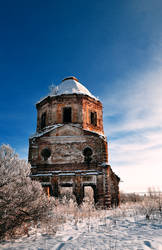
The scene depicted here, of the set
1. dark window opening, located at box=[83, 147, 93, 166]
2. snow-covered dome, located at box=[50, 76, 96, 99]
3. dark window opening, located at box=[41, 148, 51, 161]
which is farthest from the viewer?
snow-covered dome, located at box=[50, 76, 96, 99]

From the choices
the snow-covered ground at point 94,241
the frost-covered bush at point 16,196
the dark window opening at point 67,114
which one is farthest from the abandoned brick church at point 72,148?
the snow-covered ground at point 94,241

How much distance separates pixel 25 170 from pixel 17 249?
7.29 feet

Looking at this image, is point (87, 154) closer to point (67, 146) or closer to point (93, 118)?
point (67, 146)

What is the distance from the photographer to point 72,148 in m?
16.0

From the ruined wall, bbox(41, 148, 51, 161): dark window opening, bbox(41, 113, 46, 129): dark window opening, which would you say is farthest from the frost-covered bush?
bbox(41, 113, 46, 129): dark window opening

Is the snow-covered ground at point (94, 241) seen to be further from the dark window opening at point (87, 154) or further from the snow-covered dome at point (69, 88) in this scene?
the snow-covered dome at point (69, 88)

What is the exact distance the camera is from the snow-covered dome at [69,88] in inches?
728

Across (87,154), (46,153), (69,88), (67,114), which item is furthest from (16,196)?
(69,88)

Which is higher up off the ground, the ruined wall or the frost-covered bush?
the ruined wall

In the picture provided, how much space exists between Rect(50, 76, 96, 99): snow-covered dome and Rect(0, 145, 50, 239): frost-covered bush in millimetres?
13160

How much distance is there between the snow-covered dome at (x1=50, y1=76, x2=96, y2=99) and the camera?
18491 millimetres

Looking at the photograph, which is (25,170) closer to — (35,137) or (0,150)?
(0,150)

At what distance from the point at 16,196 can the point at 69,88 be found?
15020 mm

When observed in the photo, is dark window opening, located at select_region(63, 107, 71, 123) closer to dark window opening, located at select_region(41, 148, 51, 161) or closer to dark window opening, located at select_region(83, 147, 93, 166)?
dark window opening, located at select_region(41, 148, 51, 161)
